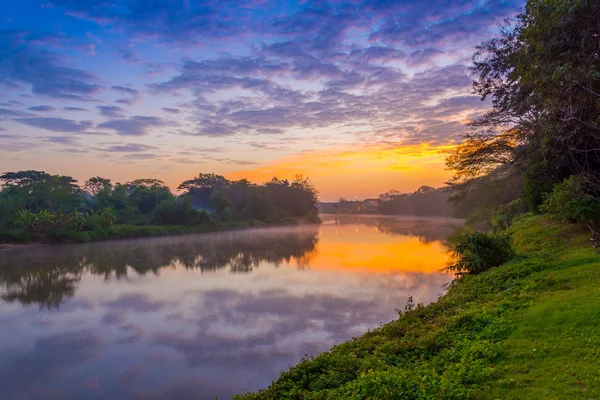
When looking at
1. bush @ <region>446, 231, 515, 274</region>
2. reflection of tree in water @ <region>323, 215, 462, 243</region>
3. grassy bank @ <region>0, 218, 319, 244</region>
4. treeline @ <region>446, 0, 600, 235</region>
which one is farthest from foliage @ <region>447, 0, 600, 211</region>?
grassy bank @ <region>0, 218, 319, 244</region>

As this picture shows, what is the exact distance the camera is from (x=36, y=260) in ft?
83.7

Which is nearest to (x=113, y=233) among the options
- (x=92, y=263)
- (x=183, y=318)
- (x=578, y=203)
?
(x=92, y=263)

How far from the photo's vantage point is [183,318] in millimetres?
11438

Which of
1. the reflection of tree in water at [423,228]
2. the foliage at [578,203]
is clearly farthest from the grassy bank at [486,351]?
the reflection of tree in water at [423,228]

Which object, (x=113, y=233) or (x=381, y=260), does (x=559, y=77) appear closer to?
(x=381, y=260)

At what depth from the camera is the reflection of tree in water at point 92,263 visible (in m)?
16.3

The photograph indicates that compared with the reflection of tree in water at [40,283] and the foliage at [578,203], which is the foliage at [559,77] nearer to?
the foliage at [578,203]

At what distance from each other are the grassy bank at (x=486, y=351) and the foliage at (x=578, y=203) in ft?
6.85

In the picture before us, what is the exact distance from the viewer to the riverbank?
111 ft

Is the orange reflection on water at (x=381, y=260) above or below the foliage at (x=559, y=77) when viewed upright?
below

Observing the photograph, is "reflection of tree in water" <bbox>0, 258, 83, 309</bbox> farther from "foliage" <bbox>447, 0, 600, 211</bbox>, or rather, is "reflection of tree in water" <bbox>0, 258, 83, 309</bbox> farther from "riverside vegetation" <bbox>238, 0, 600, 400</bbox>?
"foliage" <bbox>447, 0, 600, 211</bbox>

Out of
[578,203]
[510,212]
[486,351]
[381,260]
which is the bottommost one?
[381,260]

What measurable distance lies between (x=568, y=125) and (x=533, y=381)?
7283 millimetres

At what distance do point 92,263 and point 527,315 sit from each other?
2442cm
